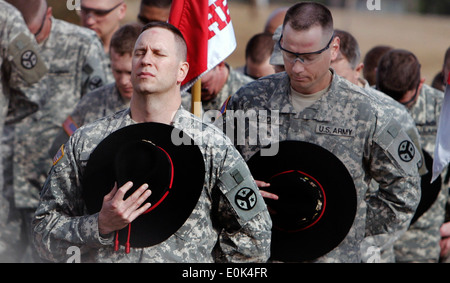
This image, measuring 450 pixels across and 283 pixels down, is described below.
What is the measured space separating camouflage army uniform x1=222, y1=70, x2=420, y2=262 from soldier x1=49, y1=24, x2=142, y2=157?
127cm

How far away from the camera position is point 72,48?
7.00 meters

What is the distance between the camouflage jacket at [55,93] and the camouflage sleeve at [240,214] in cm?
330

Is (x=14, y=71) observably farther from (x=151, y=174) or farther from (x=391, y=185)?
(x=391, y=185)

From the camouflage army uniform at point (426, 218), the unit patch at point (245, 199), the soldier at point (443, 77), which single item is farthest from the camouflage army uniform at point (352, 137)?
the soldier at point (443, 77)

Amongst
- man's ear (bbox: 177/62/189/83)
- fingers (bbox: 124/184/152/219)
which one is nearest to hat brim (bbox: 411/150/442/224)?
man's ear (bbox: 177/62/189/83)

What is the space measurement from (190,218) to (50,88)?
349cm

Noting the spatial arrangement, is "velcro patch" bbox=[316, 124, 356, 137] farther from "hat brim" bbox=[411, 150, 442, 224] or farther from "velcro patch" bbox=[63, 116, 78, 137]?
"velcro patch" bbox=[63, 116, 78, 137]

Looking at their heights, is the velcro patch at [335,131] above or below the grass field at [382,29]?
above

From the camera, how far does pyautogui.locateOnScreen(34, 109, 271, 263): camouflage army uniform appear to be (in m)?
3.81

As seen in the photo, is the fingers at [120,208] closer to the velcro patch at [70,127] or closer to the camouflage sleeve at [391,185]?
the camouflage sleeve at [391,185]

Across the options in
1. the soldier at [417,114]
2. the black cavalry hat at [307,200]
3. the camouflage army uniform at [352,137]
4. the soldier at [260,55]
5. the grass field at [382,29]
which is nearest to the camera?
the black cavalry hat at [307,200]

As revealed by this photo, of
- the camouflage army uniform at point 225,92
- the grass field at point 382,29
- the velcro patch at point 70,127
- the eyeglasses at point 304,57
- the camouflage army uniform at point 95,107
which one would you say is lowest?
the grass field at point 382,29

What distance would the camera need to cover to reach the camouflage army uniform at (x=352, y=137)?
466cm
